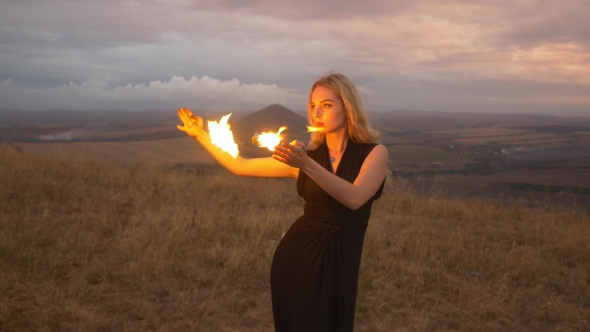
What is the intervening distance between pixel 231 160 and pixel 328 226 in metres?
0.72

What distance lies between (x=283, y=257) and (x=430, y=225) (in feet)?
18.4

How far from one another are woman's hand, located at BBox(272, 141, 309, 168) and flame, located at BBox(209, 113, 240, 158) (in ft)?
2.41

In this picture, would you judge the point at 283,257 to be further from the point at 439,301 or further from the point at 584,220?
the point at 584,220

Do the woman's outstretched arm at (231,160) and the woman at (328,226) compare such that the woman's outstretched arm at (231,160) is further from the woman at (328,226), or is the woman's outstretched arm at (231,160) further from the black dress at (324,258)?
the black dress at (324,258)

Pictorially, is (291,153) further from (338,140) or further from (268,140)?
(338,140)

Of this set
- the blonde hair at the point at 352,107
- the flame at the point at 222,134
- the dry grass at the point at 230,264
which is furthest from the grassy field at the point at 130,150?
the blonde hair at the point at 352,107

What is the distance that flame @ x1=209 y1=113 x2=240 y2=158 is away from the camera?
8.62 ft

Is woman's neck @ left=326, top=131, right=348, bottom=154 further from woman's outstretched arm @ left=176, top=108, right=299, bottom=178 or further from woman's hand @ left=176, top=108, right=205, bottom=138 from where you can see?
woman's hand @ left=176, top=108, right=205, bottom=138

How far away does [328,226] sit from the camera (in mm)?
2490

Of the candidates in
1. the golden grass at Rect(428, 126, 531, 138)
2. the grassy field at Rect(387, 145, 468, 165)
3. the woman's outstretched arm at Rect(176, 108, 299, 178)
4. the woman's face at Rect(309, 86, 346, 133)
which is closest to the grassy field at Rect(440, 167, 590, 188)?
the grassy field at Rect(387, 145, 468, 165)

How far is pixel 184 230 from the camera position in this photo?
6.24 m

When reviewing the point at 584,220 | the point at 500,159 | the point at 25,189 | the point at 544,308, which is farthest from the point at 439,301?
the point at 500,159

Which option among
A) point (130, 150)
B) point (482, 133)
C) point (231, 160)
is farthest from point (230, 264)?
point (482, 133)

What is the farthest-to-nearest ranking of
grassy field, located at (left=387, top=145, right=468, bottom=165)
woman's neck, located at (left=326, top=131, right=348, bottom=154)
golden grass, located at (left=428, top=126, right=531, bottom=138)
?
golden grass, located at (left=428, top=126, right=531, bottom=138) < grassy field, located at (left=387, top=145, right=468, bottom=165) < woman's neck, located at (left=326, top=131, right=348, bottom=154)
